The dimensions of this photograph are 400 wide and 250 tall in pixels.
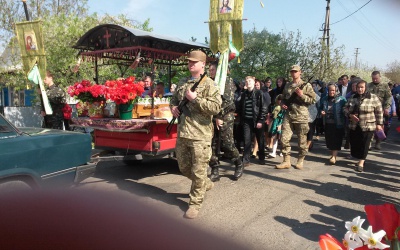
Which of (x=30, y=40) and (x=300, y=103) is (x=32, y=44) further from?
(x=300, y=103)

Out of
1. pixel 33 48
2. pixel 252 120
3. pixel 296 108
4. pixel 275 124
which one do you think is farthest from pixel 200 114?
pixel 33 48

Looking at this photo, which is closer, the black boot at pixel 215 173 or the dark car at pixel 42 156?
the dark car at pixel 42 156

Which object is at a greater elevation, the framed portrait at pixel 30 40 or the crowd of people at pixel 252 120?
the framed portrait at pixel 30 40

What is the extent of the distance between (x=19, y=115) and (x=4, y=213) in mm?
10597

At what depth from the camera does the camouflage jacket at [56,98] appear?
23.1ft

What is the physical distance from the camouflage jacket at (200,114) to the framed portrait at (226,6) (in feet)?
4.81

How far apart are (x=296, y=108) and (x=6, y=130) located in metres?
4.73

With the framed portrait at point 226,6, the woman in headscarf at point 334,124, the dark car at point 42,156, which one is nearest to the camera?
the dark car at point 42,156

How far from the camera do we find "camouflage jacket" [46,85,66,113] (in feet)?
23.1

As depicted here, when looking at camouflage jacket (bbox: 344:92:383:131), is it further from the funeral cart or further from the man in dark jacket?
the funeral cart

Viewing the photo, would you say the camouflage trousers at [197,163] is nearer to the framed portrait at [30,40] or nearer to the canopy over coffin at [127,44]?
the canopy over coffin at [127,44]

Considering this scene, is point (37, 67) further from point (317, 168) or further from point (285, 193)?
point (317, 168)

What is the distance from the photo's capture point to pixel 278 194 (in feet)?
16.7

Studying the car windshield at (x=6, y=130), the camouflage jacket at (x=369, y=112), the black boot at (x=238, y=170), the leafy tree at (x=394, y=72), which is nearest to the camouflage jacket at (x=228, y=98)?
the black boot at (x=238, y=170)
